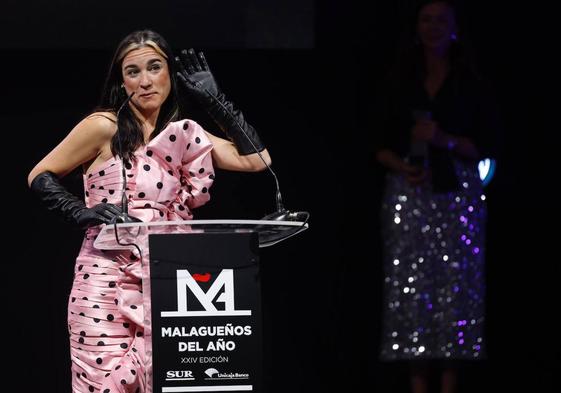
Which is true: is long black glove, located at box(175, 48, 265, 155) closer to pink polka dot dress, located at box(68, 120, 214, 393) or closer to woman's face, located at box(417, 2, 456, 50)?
pink polka dot dress, located at box(68, 120, 214, 393)

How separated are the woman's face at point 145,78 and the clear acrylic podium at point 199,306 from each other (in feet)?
2.47

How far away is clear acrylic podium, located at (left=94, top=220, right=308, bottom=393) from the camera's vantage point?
3.30 m

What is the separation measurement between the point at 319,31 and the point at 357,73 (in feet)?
0.86

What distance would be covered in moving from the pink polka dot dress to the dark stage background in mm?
1401

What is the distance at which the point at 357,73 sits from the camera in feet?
17.7

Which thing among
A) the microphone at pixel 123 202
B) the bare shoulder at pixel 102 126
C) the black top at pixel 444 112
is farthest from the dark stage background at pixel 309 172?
the microphone at pixel 123 202

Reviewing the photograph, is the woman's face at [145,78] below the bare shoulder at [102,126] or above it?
above

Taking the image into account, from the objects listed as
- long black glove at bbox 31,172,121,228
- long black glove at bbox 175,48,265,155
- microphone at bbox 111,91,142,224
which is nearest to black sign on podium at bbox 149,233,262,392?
microphone at bbox 111,91,142,224

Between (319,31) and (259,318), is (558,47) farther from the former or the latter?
(259,318)

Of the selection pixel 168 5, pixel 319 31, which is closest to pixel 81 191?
pixel 168 5

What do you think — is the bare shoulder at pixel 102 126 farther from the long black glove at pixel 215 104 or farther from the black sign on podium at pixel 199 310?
the black sign on podium at pixel 199 310

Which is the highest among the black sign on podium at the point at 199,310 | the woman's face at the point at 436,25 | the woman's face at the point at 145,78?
the woman's face at the point at 436,25

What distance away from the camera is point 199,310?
130 inches

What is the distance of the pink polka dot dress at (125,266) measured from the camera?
3725mm
